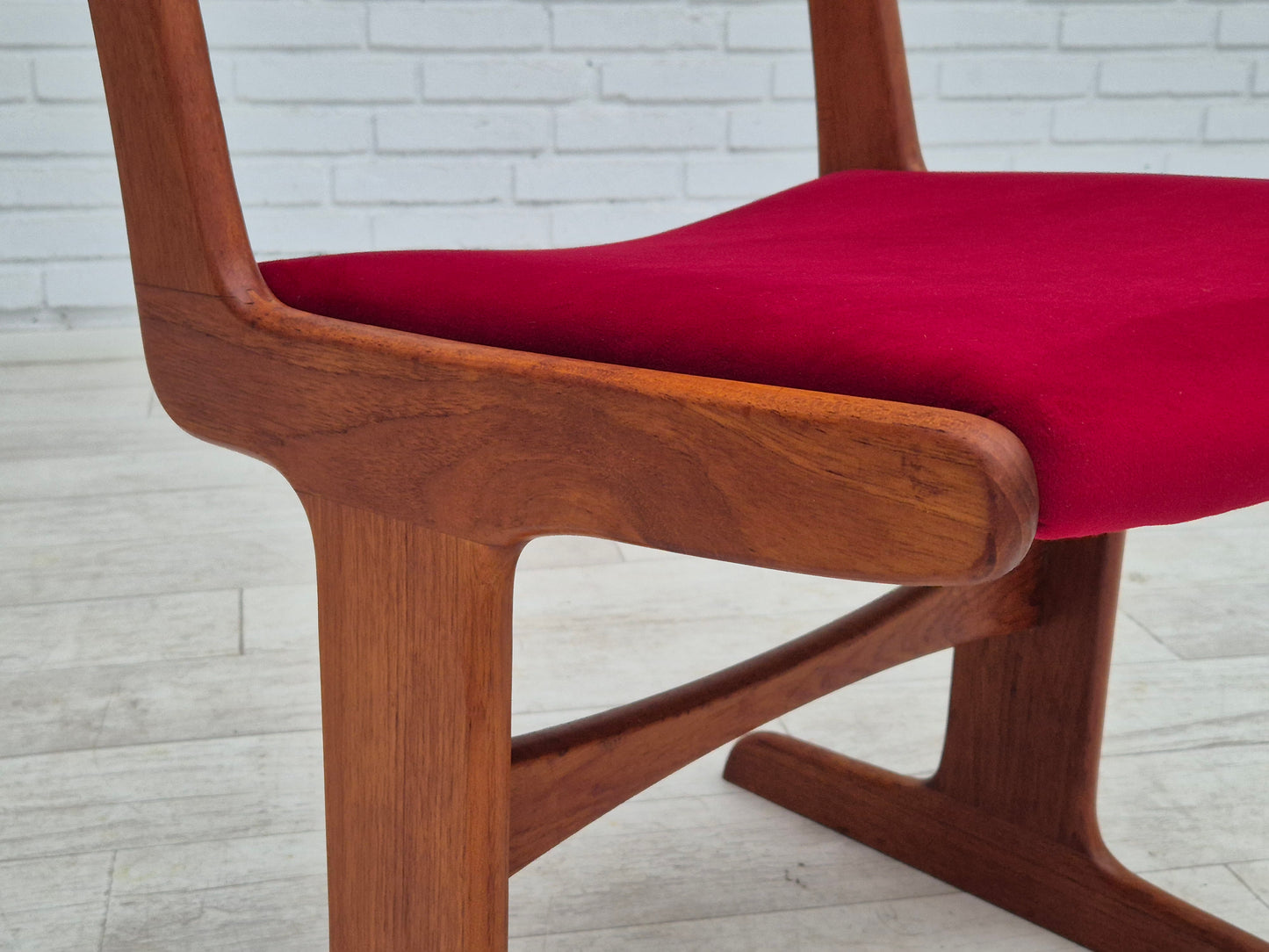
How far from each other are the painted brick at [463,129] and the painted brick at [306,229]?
13 centimetres

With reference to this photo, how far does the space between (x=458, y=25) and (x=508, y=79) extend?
0.12 metres

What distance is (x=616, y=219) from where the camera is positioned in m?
2.41

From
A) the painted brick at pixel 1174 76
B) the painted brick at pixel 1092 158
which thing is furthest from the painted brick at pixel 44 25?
the painted brick at pixel 1174 76

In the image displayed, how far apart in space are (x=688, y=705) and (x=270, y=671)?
61cm

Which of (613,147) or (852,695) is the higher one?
(613,147)

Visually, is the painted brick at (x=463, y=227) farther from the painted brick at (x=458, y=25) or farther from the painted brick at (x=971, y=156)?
the painted brick at (x=971, y=156)

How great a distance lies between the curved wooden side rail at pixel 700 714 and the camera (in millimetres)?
555

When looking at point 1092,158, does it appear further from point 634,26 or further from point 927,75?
point 634,26

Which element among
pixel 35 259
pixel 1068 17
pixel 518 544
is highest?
pixel 1068 17

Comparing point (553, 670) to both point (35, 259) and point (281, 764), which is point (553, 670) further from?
point (35, 259)

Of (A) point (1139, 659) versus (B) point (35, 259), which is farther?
(B) point (35, 259)

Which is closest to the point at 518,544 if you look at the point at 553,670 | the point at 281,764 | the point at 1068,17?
the point at 281,764

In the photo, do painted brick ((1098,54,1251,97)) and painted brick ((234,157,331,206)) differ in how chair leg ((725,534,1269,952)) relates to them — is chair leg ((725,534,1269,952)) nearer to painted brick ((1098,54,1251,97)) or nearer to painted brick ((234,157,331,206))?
painted brick ((234,157,331,206))

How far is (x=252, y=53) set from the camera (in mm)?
2236
